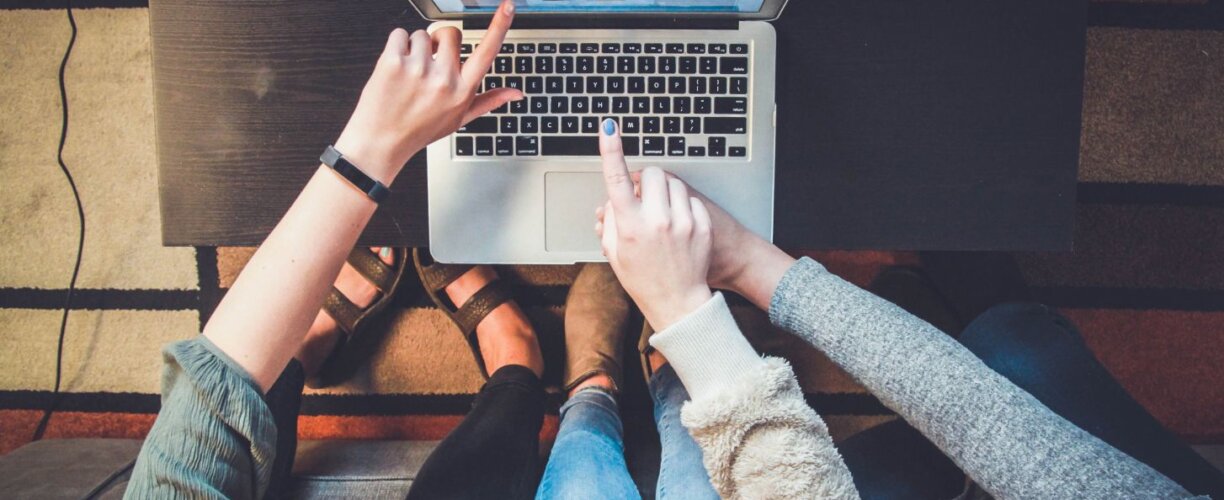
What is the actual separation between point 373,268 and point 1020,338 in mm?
938

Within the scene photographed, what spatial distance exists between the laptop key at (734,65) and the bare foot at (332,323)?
0.64 metres

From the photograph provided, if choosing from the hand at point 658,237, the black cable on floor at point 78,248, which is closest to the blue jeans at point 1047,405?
the hand at point 658,237

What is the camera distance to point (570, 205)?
2.53ft

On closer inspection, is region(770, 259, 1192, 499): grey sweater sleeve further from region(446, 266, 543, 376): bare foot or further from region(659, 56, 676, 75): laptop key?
region(446, 266, 543, 376): bare foot

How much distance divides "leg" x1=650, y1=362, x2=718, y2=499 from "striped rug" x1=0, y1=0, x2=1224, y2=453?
5.5 inches

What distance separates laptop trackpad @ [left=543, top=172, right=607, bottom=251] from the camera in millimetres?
768

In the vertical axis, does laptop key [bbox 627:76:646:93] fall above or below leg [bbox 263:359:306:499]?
above

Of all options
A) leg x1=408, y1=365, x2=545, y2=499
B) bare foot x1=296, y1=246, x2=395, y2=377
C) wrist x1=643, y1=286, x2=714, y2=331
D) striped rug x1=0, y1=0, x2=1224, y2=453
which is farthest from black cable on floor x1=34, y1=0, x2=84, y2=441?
wrist x1=643, y1=286, x2=714, y2=331

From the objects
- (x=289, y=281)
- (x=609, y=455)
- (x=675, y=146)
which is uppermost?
(x=675, y=146)

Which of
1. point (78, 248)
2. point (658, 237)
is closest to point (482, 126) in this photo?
point (658, 237)

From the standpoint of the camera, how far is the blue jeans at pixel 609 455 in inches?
35.4

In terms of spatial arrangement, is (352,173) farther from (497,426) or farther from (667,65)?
(497,426)

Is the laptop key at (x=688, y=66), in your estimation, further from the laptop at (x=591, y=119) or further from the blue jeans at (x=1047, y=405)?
the blue jeans at (x=1047, y=405)

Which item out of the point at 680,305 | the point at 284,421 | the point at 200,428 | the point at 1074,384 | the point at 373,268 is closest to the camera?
the point at 200,428
